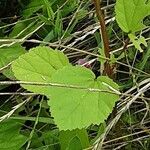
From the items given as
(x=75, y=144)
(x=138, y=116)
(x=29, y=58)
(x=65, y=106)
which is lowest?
(x=138, y=116)

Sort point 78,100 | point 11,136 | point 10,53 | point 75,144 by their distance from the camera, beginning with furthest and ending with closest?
point 10,53
point 11,136
point 75,144
point 78,100

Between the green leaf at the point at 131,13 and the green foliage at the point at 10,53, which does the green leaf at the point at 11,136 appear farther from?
the green leaf at the point at 131,13

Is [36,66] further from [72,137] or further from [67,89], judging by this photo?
[72,137]

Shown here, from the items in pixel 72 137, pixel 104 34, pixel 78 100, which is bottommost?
pixel 72 137

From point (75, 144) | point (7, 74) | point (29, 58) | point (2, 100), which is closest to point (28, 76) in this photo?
point (29, 58)

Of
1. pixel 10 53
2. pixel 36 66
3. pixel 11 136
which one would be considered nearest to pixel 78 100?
pixel 36 66

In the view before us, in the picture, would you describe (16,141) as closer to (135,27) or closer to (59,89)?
(59,89)

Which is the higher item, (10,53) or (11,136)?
(10,53)
